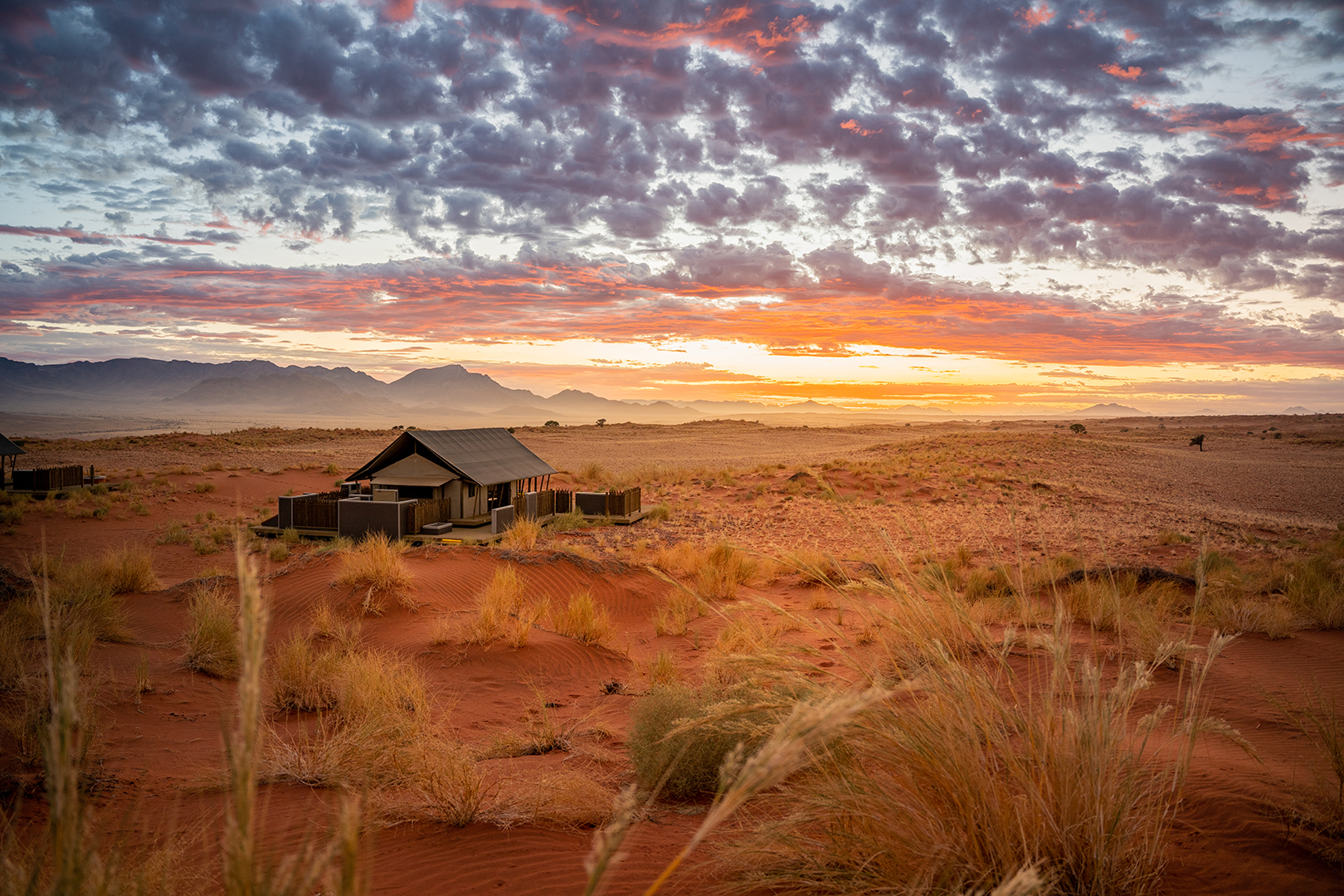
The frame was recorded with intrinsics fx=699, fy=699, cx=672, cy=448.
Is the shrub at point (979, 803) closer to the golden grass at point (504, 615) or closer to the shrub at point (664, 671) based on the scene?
the shrub at point (664, 671)

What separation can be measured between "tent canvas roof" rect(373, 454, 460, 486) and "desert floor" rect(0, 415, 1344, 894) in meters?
2.81

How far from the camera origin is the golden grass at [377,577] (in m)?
11.6

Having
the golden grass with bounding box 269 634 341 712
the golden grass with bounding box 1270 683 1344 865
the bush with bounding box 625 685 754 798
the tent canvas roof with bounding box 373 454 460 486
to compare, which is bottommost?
the golden grass with bounding box 269 634 341 712

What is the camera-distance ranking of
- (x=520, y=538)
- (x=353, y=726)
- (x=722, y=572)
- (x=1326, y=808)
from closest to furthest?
1. (x=1326, y=808)
2. (x=353, y=726)
3. (x=722, y=572)
4. (x=520, y=538)

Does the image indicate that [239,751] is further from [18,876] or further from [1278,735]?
[1278,735]

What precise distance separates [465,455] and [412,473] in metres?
1.57

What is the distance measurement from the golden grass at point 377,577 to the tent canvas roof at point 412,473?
23.4 ft

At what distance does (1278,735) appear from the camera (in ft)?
18.1

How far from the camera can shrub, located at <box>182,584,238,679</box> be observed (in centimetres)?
836

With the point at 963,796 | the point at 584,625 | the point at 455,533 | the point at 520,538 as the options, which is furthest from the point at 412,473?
the point at 963,796

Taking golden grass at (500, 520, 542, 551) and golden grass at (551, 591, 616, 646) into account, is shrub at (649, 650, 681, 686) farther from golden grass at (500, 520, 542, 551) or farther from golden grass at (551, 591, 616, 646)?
golden grass at (500, 520, 542, 551)

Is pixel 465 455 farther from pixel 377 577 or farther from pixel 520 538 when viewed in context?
pixel 377 577

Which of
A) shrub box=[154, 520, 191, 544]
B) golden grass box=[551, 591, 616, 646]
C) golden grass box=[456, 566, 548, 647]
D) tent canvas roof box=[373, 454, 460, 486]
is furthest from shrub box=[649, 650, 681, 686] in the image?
shrub box=[154, 520, 191, 544]

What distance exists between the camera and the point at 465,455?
20.7 metres
